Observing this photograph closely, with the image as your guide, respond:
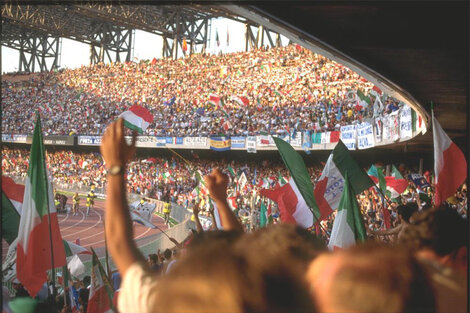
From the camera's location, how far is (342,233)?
5.13 m

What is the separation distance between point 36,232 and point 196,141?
25953mm

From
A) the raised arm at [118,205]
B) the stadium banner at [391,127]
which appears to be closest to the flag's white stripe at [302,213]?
the raised arm at [118,205]

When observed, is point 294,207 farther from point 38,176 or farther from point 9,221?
point 9,221

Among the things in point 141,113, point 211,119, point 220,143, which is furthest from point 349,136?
point 211,119

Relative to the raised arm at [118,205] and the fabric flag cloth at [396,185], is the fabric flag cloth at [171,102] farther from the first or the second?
the raised arm at [118,205]

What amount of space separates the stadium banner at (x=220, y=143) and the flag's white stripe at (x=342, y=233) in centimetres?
2367

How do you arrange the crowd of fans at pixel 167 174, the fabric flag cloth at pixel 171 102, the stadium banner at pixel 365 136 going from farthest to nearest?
the fabric flag cloth at pixel 171 102, the crowd of fans at pixel 167 174, the stadium banner at pixel 365 136

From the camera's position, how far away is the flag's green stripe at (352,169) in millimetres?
7039

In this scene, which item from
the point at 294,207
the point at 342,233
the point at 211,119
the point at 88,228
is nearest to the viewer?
the point at 342,233

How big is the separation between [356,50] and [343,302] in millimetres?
5350

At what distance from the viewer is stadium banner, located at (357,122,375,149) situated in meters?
18.0

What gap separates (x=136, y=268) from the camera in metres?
1.81

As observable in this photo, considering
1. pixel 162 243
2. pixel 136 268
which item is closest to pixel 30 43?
pixel 162 243

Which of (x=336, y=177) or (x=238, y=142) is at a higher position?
(x=238, y=142)
